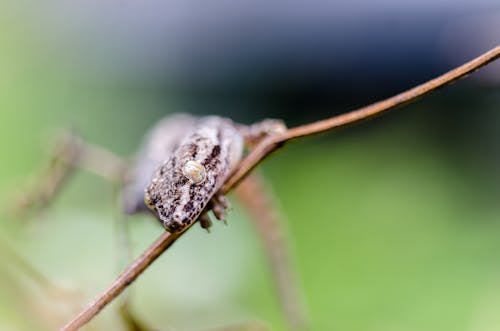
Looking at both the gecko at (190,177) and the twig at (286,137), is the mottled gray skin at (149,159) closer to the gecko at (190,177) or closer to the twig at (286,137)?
the gecko at (190,177)

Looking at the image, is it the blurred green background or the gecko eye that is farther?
the blurred green background

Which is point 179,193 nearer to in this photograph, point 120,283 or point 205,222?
point 205,222

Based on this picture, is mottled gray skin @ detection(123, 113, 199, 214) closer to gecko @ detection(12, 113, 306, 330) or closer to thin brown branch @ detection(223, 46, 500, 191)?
gecko @ detection(12, 113, 306, 330)

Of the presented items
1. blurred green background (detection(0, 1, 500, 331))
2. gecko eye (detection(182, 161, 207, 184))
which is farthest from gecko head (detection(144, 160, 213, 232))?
blurred green background (detection(0, 1, 500, 331))

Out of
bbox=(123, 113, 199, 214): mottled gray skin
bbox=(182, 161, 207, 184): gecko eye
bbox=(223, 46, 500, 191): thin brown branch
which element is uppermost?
bbox=(123, 113, 199, 214): mottled gray skin

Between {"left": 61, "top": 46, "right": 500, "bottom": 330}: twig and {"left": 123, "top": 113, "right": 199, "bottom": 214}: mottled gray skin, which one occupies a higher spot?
{"left": 123, "top": 113, "right": 199, "bottom": 214}: mottled gray skin

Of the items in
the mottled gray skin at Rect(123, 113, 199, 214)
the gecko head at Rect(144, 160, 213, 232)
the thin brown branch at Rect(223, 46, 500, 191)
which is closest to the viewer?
the thin brown branch at Rect(223, 46, 500, 191)

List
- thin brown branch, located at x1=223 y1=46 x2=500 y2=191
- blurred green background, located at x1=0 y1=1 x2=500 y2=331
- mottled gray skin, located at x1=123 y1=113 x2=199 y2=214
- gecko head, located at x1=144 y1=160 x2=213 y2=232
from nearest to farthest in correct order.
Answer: thin brown branch, located at x1=223 y1=46 x2=500 y2=191 → gecko head, located at x1=144 y1=160 x2=213 y2=232 → mottled gray skin, located at x1=123 y1=113 x2=199 y2=214 → blurred green background, located at x1=0 y1=1 x2=500 y2=331
